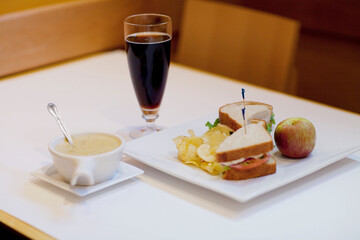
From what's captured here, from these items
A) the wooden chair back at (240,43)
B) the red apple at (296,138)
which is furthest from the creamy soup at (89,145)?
A: the wooden chair back at (240,43)

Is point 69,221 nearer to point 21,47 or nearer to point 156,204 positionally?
point 156,204

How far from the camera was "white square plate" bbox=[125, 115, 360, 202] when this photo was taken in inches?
36.0

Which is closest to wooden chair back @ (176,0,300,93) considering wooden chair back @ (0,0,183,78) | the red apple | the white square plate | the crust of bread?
wooden chair back @ (0,0,183,78)

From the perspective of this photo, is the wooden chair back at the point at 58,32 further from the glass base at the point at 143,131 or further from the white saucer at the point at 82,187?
the white saucer at the point at 82,187

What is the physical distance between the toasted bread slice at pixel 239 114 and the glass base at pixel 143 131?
0.67ft

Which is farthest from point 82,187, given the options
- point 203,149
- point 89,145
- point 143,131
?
point 143,131

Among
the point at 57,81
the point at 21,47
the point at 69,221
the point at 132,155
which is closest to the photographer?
the point at 69,221

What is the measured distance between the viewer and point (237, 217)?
2.90ft

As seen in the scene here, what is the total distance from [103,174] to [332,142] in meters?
0.50

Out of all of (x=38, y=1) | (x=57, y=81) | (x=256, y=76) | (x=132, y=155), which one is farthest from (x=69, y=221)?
(x=38, y=1)

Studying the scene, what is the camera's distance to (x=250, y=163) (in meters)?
0.96

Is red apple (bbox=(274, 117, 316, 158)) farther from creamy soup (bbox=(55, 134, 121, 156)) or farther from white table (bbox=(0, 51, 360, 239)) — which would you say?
creamy soup (bbox=(55, 134, 121, 156))

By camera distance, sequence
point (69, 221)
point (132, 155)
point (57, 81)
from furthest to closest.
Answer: point (57, 81) → point (132, 155) → point (69, 221)

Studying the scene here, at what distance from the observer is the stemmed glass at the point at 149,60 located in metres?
1.20
